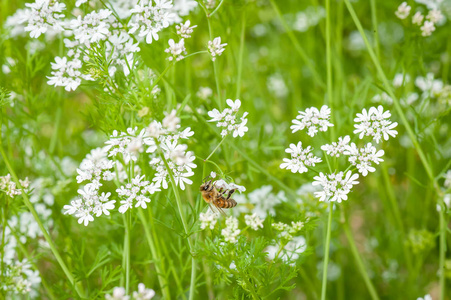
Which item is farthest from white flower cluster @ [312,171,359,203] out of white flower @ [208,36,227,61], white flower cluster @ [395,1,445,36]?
white flower cluster @ [395,1,445,36]

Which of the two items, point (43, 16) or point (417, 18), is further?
point (417, 18)

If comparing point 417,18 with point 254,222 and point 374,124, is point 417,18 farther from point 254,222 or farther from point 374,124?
point 254,222

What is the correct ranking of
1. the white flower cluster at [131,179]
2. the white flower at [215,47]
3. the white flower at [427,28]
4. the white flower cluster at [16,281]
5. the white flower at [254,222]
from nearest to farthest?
the white flower cluster at [131,179] < the white flower at [215,47] < the white flower at [254,222] < the white flower cluster at [16,281] < the white flower at [427,28]

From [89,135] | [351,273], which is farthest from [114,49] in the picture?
[351,273]

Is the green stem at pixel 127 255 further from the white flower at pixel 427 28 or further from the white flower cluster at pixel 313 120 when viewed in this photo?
the white flower at pixel 427 28

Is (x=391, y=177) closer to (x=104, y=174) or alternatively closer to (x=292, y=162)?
(x=292, y=162)

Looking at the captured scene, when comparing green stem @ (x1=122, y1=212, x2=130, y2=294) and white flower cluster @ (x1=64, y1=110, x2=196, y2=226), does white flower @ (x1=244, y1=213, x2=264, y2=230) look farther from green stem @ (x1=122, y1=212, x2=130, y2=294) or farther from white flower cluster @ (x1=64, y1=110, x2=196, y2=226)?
green stem @ (x1=122, y1=212, x2=130, y2=294)

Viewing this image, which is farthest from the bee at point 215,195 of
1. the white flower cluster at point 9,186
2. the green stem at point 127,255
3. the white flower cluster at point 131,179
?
the white flower cluster at point 9,186

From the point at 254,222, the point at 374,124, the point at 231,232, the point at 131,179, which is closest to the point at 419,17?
the point at 374,124
